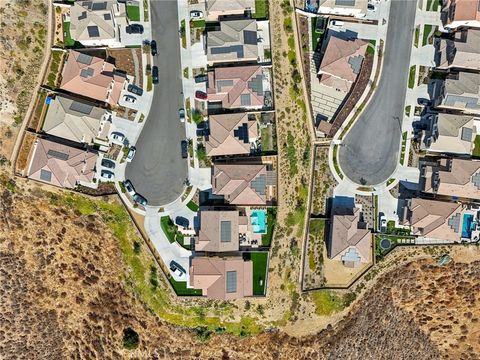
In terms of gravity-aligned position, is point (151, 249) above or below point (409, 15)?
below

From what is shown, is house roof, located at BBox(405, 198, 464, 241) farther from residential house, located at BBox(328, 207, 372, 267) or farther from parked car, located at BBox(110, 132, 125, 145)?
parked car, located at BBox(110, 132, 125, 145)

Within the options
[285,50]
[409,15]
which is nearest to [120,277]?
[285,50]

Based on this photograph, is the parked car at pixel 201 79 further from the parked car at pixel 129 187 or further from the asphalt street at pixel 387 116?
the asphalt street at pixel 387 116

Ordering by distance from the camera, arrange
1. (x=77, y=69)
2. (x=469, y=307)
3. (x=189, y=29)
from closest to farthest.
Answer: (x=77, y=69) → (x=189, y=29) → (x=469, y=307)

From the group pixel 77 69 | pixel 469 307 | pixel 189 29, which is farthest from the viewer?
pixel 469 307

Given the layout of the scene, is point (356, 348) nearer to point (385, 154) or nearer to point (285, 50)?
point (385, 154)

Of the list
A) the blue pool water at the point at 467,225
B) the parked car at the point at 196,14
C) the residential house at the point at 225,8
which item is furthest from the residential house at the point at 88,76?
the blue pool water at the point at 467,225
